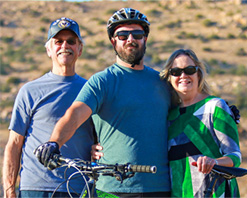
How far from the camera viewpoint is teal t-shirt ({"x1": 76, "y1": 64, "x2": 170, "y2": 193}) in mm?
3797

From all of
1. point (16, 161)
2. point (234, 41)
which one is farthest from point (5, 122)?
point (234, 41)

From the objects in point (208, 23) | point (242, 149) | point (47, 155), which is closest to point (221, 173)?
point (47, 155)

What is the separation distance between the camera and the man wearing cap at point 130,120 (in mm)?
3787

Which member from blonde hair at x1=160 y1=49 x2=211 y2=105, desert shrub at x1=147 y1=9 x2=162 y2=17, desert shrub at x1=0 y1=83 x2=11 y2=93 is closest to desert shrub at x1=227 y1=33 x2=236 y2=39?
desert shrub at x1=147 y1=9 x2=162 y2=17

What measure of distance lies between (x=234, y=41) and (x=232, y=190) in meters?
34.8

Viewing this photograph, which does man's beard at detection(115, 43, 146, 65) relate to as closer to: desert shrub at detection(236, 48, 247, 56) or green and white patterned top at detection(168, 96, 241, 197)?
green and white patterned top at detection(168, 96, 241, 197)

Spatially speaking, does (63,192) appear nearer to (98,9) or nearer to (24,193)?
(24,193)

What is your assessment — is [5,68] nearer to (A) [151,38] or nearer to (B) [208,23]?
(A) [151,38]

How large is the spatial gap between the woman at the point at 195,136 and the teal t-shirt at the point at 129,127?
0.13m

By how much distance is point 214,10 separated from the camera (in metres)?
46.8

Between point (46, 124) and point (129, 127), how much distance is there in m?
0.98

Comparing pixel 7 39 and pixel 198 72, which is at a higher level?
pixel 7 39

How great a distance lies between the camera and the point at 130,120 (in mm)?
3859

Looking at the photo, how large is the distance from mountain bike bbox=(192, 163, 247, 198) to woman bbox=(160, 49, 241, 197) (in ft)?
0.25
